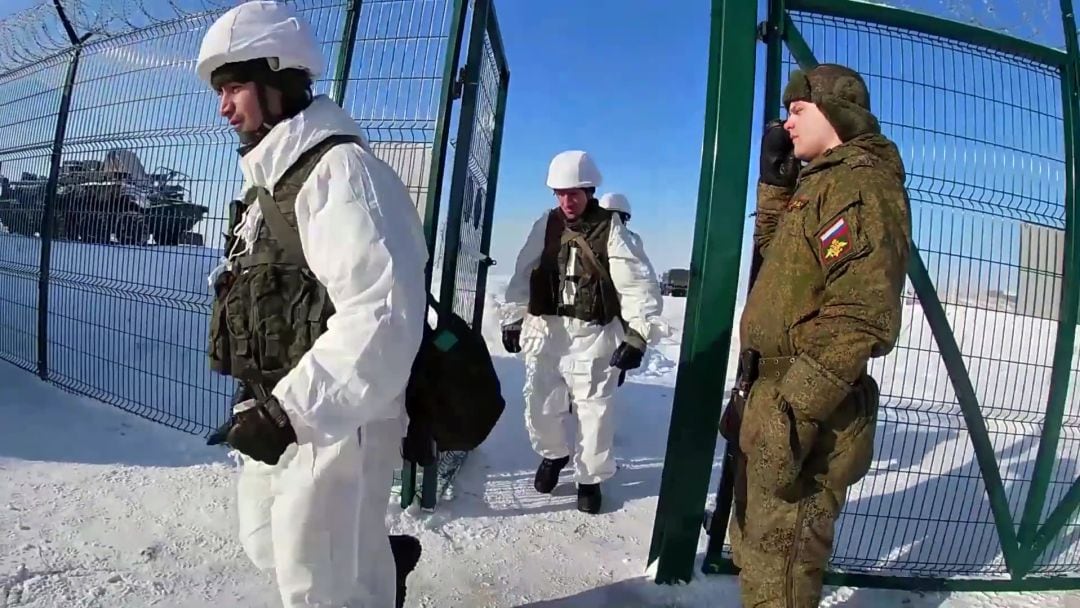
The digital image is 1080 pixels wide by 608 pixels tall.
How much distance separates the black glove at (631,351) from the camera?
3666mm

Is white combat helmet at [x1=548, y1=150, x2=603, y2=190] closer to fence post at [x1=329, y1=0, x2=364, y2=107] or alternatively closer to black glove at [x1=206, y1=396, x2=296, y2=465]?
fence post at [x1=329, y1=0, x2=364, y2=107]

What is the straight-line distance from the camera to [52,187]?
4.76m

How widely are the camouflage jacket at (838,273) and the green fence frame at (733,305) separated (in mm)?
462

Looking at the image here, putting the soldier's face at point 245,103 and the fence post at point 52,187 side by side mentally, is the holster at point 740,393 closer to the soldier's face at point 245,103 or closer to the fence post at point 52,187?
the soldier's face at point 245,103

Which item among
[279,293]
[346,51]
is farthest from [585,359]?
[279,293]

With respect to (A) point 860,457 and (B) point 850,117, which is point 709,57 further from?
(A) point 860,457

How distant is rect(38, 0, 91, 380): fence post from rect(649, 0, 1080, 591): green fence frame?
14.7ft

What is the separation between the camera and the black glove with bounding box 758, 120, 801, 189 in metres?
2.28

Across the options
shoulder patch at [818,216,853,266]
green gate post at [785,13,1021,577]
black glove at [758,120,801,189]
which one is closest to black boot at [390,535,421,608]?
shoulder patch at [818,216,853,266]

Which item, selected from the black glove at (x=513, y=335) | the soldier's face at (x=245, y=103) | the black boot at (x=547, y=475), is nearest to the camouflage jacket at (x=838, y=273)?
the soldier's face at (x=245, y=103)

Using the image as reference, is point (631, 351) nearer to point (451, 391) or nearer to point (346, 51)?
point (451, 391)

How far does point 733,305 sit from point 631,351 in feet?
3.92

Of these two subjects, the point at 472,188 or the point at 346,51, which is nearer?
the point at 346,51

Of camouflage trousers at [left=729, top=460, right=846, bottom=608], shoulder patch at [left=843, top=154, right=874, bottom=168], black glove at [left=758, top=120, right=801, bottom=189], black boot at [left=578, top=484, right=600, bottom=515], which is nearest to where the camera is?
shoulder patch at [left=843, top=154, right=874, bottom=168]
